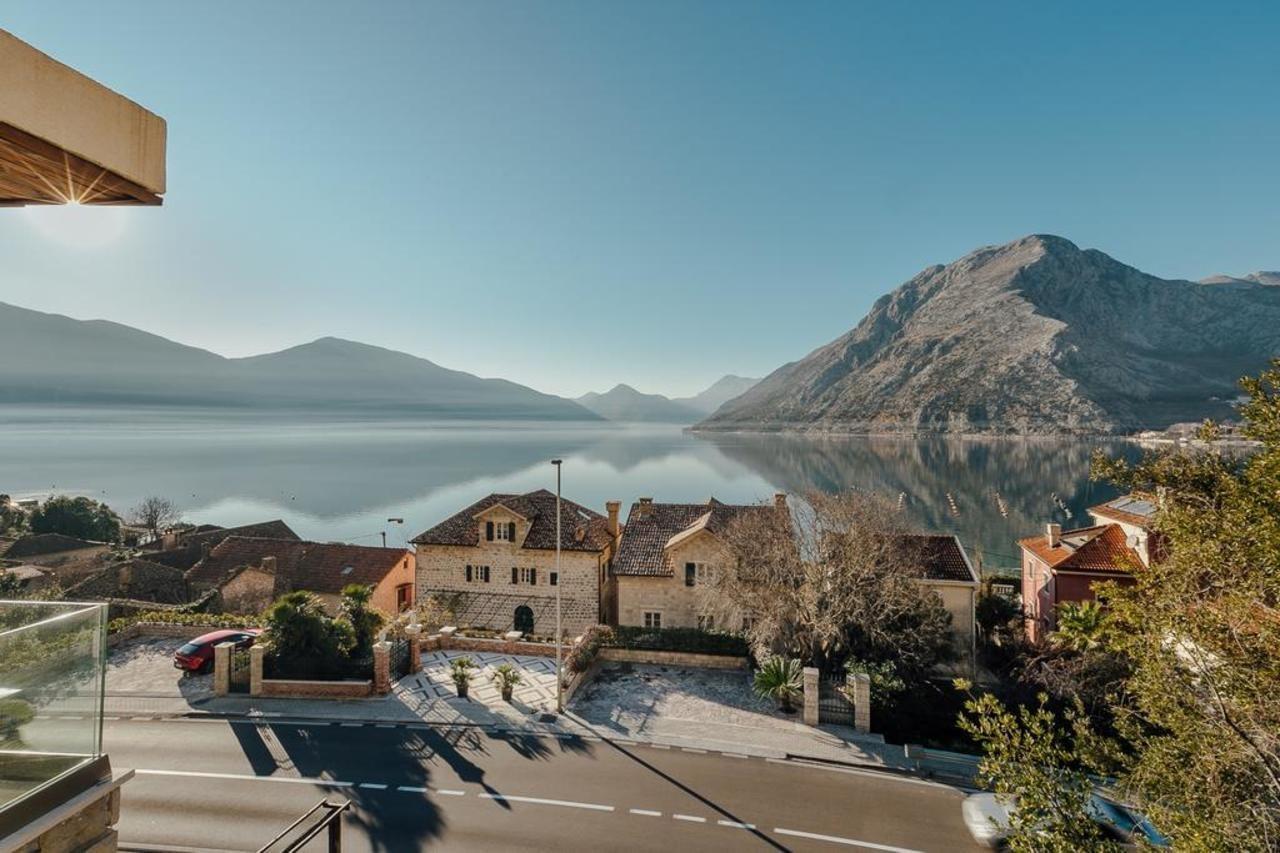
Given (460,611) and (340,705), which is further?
(460,611)

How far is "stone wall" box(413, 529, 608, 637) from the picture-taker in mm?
34344

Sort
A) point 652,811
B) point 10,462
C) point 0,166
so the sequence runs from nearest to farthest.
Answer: point 0,166
point 652,811
point 10,462

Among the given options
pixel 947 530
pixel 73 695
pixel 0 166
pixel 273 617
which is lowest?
pixel 947 530

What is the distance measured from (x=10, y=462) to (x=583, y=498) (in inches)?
6985

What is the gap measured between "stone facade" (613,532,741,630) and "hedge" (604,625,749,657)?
12.5 feet

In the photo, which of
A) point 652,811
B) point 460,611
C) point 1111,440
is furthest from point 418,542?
point 1111,440

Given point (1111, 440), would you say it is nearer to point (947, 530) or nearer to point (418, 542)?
point (947, 530)

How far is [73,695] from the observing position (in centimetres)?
542

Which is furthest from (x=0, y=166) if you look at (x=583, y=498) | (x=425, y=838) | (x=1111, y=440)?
(x=1111, y=440)

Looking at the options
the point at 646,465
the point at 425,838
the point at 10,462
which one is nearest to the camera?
the point at 425,838

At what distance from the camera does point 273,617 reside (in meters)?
23.3

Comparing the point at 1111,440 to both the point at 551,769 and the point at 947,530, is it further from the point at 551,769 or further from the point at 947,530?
the point at 551,769

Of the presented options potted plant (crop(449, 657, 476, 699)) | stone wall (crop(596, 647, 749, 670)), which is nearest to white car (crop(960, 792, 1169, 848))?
stone wall (crop(596, 647, 749, 670))

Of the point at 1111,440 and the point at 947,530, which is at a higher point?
the point at 1111,440
